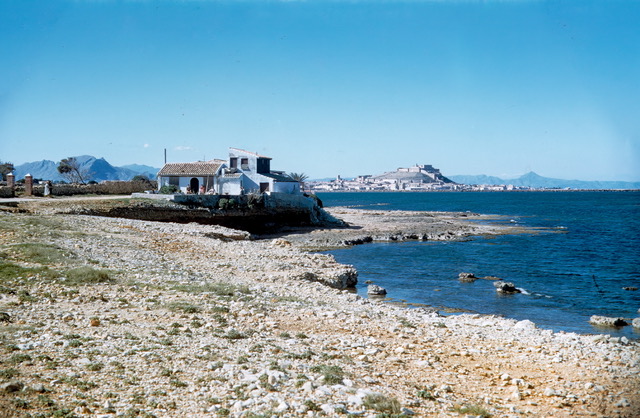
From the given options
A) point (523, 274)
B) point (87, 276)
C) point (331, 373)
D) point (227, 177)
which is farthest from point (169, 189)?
point (331, 373)

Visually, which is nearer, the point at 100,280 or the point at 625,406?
the point at 625,406

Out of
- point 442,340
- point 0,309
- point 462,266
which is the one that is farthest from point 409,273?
point 0,309

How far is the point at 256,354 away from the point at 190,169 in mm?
56672

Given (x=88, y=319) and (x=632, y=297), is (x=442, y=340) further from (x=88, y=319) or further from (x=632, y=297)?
(x=632, y=297)

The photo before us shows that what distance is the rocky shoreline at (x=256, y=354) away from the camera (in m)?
9.52

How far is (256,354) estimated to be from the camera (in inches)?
483

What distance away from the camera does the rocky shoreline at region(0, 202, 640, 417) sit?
952 centimetres

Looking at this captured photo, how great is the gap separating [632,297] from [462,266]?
40.2 ft

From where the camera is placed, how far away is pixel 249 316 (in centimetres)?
1599

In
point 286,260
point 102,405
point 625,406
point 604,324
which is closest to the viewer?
point 102,405

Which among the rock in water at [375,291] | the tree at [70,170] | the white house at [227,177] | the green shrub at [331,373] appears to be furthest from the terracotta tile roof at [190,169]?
the green shrub at [331,373]

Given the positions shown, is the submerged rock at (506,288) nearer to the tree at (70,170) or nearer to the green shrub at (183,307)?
the green shrub at (183,307)

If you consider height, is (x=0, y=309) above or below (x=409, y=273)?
above

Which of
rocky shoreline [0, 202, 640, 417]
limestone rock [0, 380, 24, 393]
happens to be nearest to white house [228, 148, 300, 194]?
rocky shoreline [0, 202, 640, 417]
